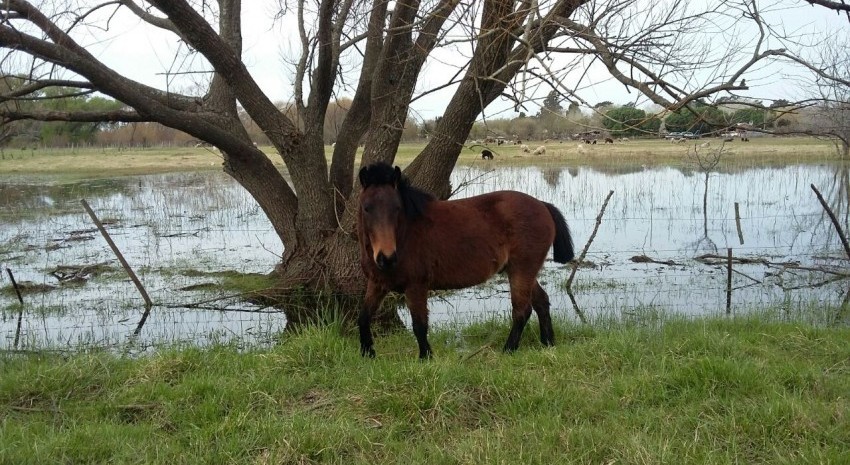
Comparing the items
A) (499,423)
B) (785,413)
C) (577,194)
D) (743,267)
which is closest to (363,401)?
(499,423)

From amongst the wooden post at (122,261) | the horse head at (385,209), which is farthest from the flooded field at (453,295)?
the horse head at (385,209)

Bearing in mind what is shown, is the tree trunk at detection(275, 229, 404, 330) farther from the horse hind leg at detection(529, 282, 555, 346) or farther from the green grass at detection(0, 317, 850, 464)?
the green grass at detection(0, 317, 850, 464)

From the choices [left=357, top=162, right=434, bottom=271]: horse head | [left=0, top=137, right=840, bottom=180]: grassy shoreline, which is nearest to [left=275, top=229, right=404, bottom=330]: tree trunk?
[left=357, top=162, right=434, bottom=271]: horse head

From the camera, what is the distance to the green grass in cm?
398

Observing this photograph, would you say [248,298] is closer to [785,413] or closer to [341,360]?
[341,360]

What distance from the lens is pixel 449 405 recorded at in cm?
455

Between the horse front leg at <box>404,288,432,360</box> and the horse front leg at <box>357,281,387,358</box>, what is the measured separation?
12.0 inches

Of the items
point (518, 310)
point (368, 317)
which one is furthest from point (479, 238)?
point (368, 317)

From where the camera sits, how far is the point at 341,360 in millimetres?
5855

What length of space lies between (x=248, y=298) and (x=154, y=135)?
1956 inches

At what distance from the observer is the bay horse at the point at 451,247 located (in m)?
6.41

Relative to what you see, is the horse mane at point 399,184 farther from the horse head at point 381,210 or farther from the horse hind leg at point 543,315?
the horse hind leg at point 543,315

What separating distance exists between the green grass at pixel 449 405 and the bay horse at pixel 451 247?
1.99ft

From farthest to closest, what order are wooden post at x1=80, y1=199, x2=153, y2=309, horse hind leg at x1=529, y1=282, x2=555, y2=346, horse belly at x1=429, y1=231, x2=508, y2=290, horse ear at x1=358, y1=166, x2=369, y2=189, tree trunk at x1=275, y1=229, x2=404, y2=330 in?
tree trunk at x1=275, y1=229, x2=404, y2=330, wooden post at x1=80, y1=199, x2=153, y2=309, horse hind leg at x1=529, y1=282, x2=555, y2=346, horse belly at x1=429, y1=231, x2=508, y2=290, horse ear at x1=358, y1=166, x2=369, y2=189
